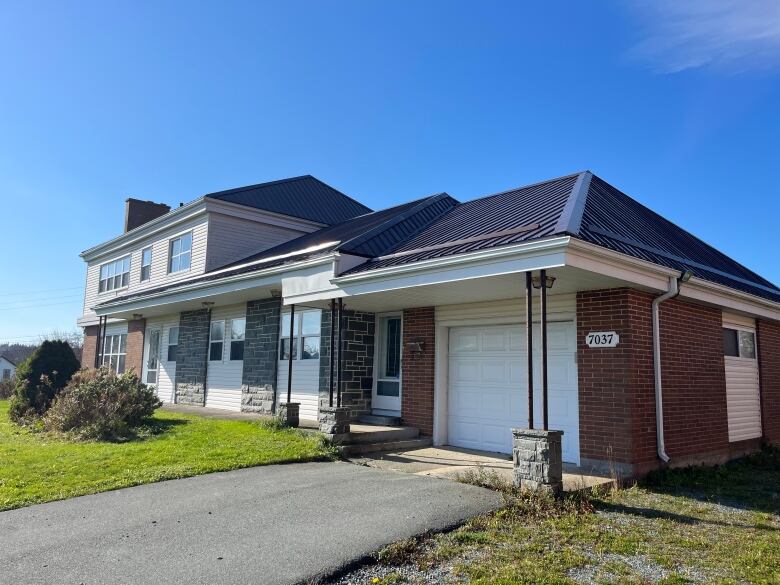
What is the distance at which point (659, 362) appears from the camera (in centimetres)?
877

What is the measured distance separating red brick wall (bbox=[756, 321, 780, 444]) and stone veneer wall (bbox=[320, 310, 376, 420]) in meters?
8.04

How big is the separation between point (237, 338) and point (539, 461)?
10.5 metres

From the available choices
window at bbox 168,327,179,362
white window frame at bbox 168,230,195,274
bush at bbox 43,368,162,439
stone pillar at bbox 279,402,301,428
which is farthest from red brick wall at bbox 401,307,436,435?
white window frame at bbox 168,230,195,274

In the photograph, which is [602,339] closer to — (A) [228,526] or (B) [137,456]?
(A) [228,526]

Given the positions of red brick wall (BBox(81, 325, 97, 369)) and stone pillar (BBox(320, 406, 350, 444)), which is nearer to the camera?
stone pillar (BBox(320, 406, 350, 444))

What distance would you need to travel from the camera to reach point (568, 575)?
4.62 metres

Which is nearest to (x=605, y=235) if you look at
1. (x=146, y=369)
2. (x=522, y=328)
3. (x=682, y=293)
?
(x=682, y=293)

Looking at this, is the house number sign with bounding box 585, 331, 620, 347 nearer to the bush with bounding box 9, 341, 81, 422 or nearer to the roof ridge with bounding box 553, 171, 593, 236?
the roof ridge with bounding box 553, 171, 593, 236

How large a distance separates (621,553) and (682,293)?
16.3 feet

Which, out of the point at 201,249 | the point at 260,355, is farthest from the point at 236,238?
the point at 260,355

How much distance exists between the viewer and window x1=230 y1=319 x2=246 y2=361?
1527 cm

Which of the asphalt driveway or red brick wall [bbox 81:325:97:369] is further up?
red brick wall [bbox 81:325:97:369]

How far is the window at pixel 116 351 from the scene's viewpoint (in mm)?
21641

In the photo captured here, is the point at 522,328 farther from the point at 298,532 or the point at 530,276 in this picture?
the point at 298,532
